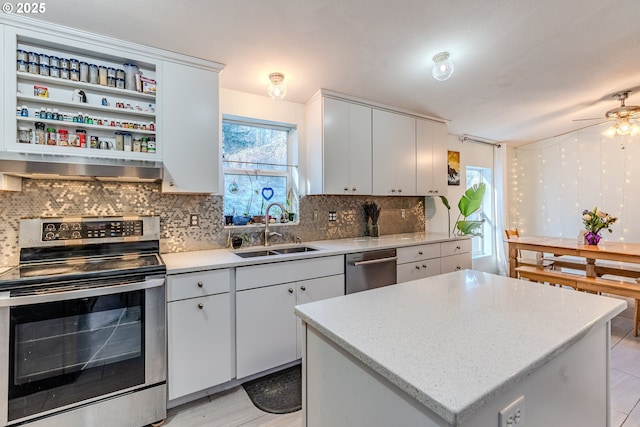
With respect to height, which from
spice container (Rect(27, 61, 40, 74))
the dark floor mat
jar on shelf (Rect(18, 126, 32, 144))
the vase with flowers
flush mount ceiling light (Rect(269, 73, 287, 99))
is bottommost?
the dark floor mat

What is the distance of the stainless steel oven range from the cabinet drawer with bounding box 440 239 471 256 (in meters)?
2.72

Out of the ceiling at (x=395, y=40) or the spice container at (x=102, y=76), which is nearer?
the ceiling at (x=395, y=40)

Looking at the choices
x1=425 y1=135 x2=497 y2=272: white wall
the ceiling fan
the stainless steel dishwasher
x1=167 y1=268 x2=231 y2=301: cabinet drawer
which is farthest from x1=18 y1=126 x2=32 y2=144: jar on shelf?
the ceiling fan

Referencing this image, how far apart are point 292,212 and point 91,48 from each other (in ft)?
6.33

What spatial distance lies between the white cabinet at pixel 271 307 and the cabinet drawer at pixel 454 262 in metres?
1.54

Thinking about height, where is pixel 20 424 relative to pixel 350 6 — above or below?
below

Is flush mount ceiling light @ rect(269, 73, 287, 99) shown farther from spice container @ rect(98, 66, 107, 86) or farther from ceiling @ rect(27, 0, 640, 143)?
spice container @ rect(98, 66, 107, 86)

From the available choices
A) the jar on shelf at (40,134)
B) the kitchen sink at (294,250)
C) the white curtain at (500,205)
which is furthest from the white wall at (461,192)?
the jar on shelf at (40,134)

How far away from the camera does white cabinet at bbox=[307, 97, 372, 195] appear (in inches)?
108

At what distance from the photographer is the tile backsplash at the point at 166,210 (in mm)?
1843

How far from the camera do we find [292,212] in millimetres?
2955

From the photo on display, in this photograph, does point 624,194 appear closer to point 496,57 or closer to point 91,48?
point 496,57

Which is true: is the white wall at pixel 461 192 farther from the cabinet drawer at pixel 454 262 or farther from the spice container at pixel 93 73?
the spice container at pixel 93 73

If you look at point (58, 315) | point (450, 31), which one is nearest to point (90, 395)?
point (58, 315)
